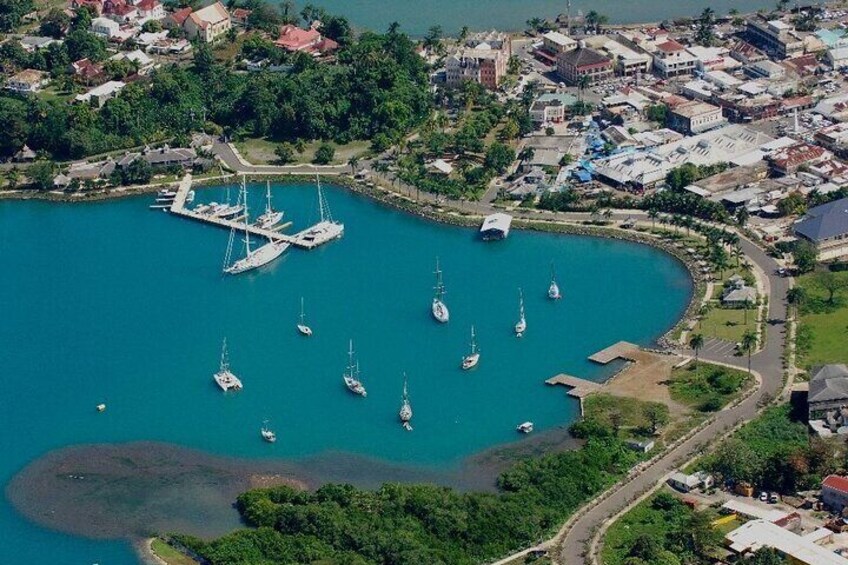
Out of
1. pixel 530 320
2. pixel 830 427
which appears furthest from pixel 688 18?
pixel 830 427

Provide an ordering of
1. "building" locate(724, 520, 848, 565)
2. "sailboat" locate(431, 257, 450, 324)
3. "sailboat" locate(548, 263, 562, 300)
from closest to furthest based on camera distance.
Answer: "building" locate(724, 520, 848, 565) < "sailboat" locate(431, 257, 450, 324) < "sailboat" locate(548, 263, 562, 300)

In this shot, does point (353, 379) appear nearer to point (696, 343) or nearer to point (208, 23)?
point (696, 343)

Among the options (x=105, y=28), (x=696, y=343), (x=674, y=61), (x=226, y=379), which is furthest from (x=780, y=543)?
(x=105, y=28)

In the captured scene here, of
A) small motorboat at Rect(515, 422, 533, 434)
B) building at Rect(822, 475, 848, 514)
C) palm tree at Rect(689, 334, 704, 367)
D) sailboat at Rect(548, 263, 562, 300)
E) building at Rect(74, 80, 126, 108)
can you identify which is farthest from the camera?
building at Rect(74, 80, 126, 108)

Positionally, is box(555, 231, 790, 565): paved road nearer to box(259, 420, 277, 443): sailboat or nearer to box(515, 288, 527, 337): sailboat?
box(515, 288, 527, 337): sailboat

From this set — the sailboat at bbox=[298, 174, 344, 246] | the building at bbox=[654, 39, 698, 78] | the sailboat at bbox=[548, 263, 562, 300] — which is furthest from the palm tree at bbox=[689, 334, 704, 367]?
the building at bbox=[654, 39, 698, 78]

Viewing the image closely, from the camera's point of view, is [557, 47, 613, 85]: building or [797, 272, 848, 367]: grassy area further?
[557, 47, 613, 85]: building

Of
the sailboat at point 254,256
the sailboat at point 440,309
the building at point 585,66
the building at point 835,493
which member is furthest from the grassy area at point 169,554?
the building at point 585,66
